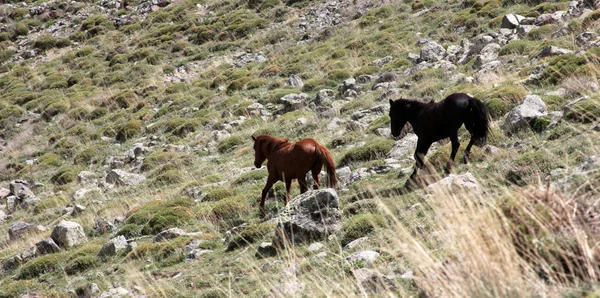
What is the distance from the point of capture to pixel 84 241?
43.5 feet

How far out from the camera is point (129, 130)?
26.3 meters

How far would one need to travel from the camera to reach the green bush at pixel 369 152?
13.2 m

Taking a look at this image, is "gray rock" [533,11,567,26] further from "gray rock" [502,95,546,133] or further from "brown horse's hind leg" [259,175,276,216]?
"brown horse's hind leg" [259,175,276,216]

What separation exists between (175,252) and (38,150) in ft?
68.3

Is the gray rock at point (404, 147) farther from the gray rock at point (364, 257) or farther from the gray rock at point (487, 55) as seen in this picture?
the gray rock at point (487, 55)

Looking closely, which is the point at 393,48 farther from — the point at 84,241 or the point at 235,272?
the point at 235,272

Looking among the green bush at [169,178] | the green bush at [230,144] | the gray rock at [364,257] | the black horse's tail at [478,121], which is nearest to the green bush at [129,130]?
the green bush at [230,144]

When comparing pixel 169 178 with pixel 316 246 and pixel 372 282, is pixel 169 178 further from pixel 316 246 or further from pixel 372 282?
pixel 372 282

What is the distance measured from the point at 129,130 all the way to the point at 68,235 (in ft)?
45.1

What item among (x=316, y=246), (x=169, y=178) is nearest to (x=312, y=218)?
(x=316, y=246)

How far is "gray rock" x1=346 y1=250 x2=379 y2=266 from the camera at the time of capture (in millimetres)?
6262

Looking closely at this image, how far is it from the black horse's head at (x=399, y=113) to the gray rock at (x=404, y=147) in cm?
117

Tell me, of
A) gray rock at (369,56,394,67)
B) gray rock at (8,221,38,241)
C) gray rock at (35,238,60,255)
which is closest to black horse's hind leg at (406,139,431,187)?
gray rock at (35,238,60,255)

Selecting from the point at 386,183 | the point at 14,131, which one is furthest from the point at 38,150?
the point at 386,183
